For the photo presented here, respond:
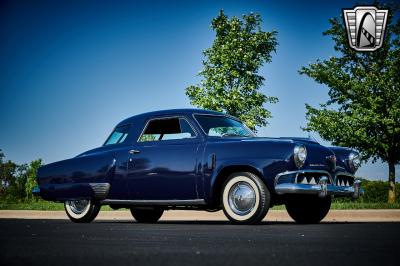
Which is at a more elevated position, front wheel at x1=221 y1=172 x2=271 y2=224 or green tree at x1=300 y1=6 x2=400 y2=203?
green tree at x1=300 y1=6 x2=400 y2=203

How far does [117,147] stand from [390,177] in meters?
19.9

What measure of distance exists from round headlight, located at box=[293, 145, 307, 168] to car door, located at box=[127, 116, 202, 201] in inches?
56.1

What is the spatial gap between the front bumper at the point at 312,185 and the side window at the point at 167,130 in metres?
1.72

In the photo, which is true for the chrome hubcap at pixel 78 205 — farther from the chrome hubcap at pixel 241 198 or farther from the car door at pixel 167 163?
the chrome hubcap at pixel 241 198

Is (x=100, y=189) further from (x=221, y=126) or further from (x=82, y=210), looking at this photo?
(x=221, y=126)

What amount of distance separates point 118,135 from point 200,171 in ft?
7.05

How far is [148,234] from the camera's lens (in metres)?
7.05

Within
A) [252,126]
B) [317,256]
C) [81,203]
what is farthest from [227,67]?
[317,256]

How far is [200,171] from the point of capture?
28.6 ft

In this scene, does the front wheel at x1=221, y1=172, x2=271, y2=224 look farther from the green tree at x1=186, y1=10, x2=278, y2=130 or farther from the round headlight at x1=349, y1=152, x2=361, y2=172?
the green tree at x1=186, y1=10, x2=278, y2=130

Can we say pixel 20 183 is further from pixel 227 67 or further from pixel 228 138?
pixel 228 138

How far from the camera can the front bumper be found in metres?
8.08
